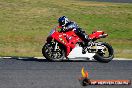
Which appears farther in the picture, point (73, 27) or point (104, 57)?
point (73, 27)

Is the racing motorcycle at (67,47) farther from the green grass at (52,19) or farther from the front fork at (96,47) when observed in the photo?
the green grass at (52,19)

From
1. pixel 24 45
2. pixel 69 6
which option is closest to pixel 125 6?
pixel 69 6

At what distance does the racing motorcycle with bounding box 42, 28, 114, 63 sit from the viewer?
15.3 meters

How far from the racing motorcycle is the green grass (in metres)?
7.47

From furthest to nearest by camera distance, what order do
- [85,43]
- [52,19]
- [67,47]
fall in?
[52,19] < [85,43] < [67,47]

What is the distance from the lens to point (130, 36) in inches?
1061

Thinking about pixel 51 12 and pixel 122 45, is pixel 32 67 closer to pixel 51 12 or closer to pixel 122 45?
pixel 122 45

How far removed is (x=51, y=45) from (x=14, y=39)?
32.1 feet

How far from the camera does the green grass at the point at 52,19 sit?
994 inches

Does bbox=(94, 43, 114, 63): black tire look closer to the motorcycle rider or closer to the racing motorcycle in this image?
the racing motorcycle

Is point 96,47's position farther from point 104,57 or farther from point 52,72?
point 52,72

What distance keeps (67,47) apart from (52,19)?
15272mm

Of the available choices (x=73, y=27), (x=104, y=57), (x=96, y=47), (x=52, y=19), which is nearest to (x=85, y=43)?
(x=96, y=47)

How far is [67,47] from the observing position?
15469mm
